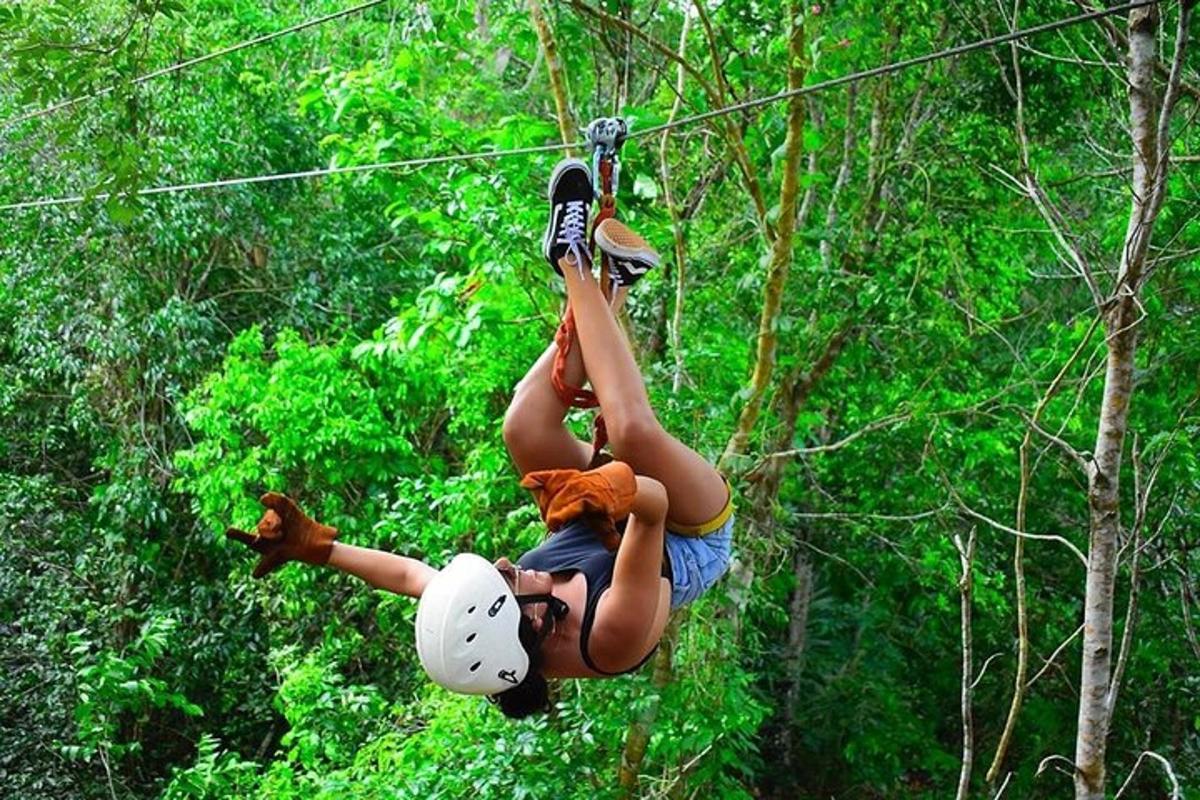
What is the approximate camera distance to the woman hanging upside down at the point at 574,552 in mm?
2127

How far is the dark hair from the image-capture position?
89.8 inches

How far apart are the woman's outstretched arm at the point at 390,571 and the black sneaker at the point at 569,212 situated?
613 millimetres

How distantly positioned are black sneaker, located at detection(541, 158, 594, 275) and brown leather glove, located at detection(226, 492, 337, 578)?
0.69 m

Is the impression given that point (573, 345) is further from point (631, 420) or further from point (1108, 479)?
point (1108, 479)

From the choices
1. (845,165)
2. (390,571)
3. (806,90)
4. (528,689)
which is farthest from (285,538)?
(845,165)

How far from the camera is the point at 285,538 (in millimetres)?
2113

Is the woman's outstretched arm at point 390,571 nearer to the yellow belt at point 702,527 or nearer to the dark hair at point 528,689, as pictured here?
the dark hair at point 528,689

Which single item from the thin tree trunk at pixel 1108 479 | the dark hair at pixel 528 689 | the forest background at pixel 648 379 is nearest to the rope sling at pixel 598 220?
the dark hair at pixel 528 689

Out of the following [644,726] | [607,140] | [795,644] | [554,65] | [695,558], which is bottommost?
[795,644]

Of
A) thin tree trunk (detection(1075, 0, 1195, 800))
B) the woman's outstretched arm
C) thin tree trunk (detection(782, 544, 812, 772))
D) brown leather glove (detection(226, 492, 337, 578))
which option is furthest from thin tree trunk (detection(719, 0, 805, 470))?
thin tree trunk (detection(782, 544, 812, 772))

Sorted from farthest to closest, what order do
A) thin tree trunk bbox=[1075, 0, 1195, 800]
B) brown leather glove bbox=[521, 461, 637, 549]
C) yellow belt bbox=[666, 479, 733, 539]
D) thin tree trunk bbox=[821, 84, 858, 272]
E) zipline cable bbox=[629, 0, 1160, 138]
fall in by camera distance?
thin tree trunk bbox=[821, 84, 858, 272]
thin tree trunk bbox=[1075, 0, 1195, 800]
yellow belt bbox=[666, 479, 733, 539]
zipline cable bbox=[629, 0, 1160, 138]
brown leather glove bbox=[521, 461, 637, 549]

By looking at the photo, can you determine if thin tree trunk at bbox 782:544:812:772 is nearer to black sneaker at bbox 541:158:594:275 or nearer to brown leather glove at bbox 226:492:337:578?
black sneaker at bbox 541:158:594:275

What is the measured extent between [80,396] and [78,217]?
1038mm

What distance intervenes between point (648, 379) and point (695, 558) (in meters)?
2.17
